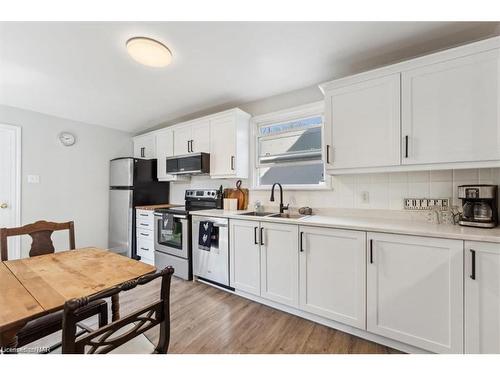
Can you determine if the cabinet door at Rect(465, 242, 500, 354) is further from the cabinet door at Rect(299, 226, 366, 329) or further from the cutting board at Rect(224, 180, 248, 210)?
the cutting board at Rect(224, 180, 248, 210)

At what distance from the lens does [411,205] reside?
1.98m

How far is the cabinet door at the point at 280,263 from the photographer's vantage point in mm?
2008

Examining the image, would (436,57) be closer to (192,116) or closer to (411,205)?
(411,205)

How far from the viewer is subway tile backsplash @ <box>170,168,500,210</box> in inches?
70.9

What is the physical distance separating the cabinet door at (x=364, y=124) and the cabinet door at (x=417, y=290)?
27.1 inches

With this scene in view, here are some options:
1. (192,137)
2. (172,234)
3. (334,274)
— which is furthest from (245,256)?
(192,137)

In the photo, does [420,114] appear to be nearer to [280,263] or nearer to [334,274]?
[334,274]

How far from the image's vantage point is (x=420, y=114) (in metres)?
1.70

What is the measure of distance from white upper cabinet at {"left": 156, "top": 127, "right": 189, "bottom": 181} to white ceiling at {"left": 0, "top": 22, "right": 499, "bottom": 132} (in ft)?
2.34

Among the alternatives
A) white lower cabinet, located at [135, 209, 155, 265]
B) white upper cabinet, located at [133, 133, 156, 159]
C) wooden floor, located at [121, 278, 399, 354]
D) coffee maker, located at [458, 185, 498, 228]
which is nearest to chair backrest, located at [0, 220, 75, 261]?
wooden floor, located at [121, 278, 399, 354]

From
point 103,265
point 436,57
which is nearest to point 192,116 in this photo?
point 103,265

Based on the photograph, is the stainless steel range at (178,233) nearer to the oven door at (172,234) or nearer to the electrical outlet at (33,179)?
the oven door at (172,234)
